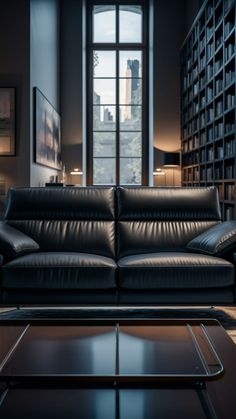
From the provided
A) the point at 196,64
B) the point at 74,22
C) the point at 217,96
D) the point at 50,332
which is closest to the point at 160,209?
the point at 50,332

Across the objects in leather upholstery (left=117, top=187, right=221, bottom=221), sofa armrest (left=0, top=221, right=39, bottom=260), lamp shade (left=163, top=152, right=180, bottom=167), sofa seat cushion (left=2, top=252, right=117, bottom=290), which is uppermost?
lamp shade (left=163, top=152, right=180, bottom=167)

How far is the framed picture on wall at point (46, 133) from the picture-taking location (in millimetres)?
5797

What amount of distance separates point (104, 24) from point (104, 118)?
5.80 feet

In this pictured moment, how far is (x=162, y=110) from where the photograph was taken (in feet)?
28.3

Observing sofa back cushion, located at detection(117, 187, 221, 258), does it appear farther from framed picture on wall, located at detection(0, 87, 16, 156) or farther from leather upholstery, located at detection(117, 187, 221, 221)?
framed picture on wall, located at detection(0, 87, 16, 156)

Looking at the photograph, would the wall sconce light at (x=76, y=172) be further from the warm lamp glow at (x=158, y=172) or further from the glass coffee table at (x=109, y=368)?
the glass coffee table at (x=109, y=368)

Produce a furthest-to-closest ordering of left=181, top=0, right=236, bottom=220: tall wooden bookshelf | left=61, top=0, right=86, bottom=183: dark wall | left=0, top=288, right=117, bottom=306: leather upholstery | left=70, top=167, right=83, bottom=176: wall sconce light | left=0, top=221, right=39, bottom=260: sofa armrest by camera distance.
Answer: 1. left=61, top=0, right=86, bottom=183: dark wall
2. left=70, top=167, right=83, bottom=176: wall sconce light
3. left=181, top=0, right=236, bottom=220: tall wooden bookshelf
4. left=0, top=221, right=39, bottom=260: sofa armrest
5. left=0, top=288, right=117, bottom=306: leather upholstery

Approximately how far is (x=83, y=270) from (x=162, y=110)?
20.8 ft

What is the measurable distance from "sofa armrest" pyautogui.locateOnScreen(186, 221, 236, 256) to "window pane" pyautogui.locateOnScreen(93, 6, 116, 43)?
6.77 meters

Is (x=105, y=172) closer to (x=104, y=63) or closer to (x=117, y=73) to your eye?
(x=117, y=73)

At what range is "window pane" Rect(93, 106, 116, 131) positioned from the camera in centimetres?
899

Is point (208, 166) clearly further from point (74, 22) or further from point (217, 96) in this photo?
point (74, 22)

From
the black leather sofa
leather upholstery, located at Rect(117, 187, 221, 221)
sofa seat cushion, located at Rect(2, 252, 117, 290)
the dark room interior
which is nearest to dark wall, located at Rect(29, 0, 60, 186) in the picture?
the dark room interior

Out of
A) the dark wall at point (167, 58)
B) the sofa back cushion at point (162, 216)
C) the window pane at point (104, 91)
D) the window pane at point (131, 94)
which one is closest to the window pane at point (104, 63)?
the window pane at point (104, 91)
